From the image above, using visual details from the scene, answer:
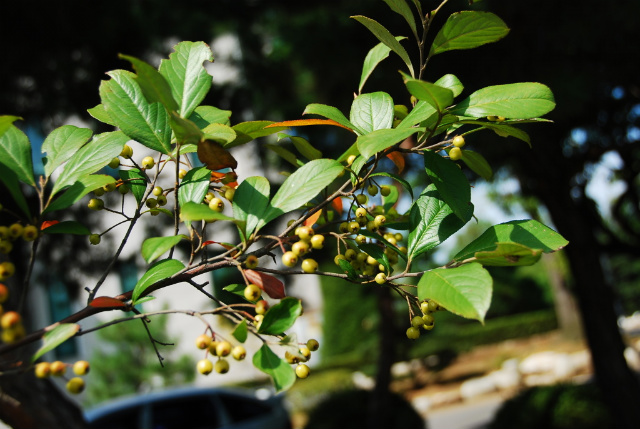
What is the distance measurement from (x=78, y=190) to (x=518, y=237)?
1.80 ft

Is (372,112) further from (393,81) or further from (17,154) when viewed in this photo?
(393,81)

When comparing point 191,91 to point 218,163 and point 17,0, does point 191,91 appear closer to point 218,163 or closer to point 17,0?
point 218,163

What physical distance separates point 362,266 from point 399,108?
28 cm

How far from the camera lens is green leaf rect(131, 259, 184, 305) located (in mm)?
718

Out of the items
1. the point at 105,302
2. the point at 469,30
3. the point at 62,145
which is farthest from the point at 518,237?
the point at 62,145

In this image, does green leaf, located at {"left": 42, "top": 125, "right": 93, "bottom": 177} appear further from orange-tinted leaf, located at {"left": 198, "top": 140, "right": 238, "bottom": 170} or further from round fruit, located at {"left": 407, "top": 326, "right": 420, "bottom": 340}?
round fruit, located at {"left": 407, "top": 326, "right": 420, "bottom": 340}

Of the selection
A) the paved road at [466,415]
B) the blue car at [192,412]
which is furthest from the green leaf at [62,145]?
the paved road at [466,415]

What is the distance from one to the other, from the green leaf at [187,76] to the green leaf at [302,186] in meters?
0.16

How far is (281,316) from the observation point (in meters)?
0.68

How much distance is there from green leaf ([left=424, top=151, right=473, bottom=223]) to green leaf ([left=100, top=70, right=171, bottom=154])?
354mm

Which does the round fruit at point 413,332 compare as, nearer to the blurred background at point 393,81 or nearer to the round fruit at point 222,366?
the round fruit at point 222,366

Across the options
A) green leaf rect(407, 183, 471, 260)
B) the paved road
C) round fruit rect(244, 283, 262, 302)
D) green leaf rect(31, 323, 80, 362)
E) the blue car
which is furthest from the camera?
the paved road

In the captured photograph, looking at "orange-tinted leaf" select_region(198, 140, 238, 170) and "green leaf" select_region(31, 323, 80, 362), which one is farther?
"orange-tinted leaf" select_region(198, 140, 238, 170)

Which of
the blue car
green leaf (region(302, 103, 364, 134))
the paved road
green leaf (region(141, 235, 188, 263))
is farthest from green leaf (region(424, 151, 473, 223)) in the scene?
the paved road
